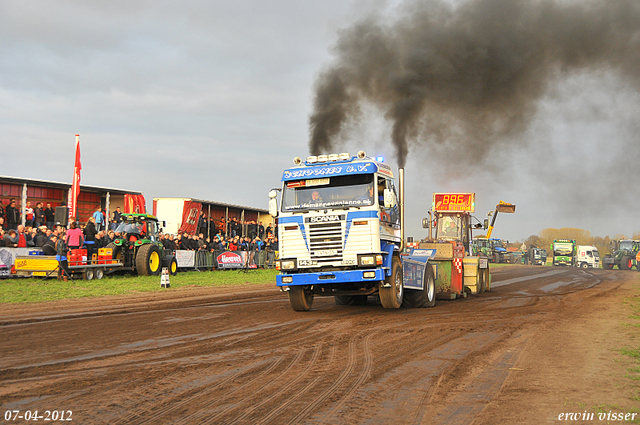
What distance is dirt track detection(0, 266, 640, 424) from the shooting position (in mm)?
4727

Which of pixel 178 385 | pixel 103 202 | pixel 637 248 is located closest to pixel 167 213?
pixel 103 202

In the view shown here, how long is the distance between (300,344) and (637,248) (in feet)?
151

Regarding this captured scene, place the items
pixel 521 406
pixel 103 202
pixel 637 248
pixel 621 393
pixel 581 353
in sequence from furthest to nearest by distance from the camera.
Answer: pixel 637 248 < pixel 103 202 < pixel 581 353 < pixel 621 393 < pixel 521 406

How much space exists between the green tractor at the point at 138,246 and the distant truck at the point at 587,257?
1708 inches

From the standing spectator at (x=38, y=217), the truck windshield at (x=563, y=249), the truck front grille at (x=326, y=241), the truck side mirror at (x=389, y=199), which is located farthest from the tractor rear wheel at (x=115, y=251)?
the truck windshield at (x=563, y=249)

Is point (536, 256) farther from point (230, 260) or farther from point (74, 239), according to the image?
point (74, 239)

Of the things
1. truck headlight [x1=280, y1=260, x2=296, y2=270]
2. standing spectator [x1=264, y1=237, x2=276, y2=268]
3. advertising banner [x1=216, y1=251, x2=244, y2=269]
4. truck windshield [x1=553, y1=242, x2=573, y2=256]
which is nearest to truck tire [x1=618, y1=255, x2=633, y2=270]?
truck windshield [x1=553, y1=242, x2=573, y2=256]

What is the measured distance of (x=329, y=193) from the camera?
11383 millimetres

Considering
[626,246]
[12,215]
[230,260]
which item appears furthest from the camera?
[626,246]

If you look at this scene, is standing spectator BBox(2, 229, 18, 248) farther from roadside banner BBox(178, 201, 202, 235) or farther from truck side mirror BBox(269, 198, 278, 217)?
truck side mirror BBox(269, 198, 278, 217)

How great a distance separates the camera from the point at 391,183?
39.7 feet

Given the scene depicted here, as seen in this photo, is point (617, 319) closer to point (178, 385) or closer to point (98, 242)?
point (178, 385)

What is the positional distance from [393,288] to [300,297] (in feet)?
6.62

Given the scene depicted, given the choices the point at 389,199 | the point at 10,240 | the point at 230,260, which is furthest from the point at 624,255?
the point at 10,240
